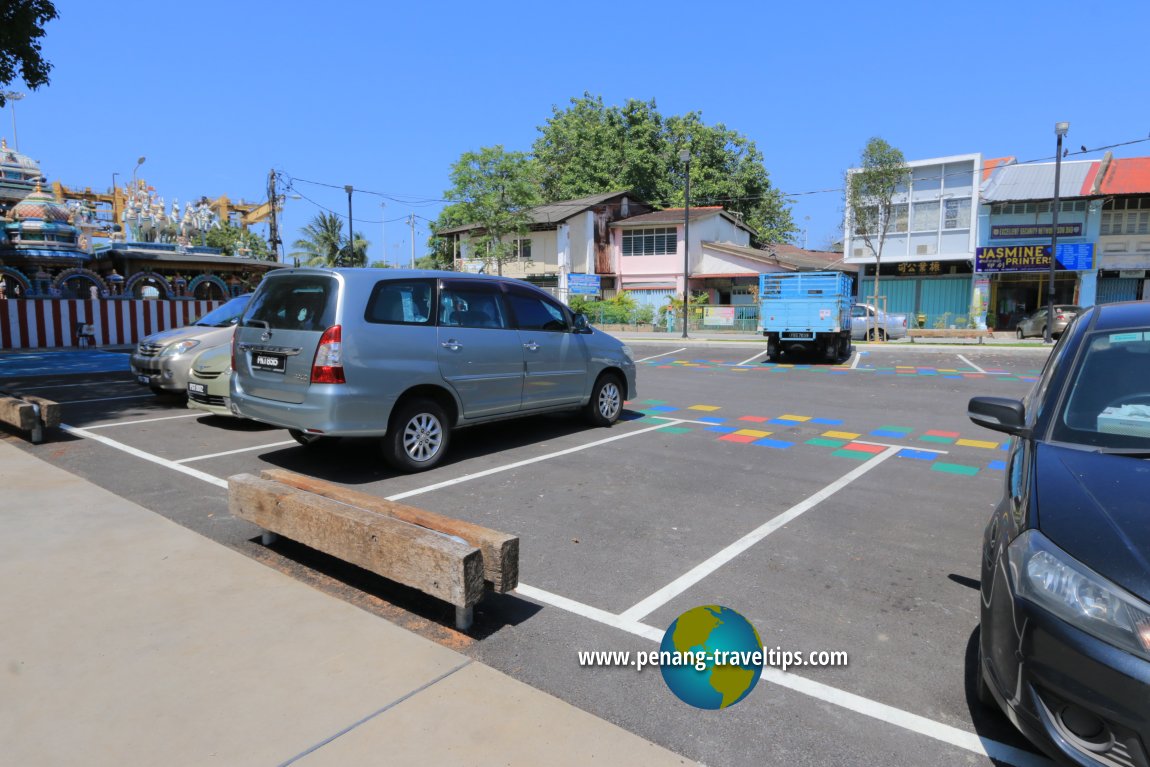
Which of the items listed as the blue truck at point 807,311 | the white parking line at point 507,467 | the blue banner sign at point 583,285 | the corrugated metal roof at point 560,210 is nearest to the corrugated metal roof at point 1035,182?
the blue truck at point 807,311

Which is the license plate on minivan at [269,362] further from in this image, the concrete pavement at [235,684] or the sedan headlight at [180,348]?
the sedan headlight at [180,348]

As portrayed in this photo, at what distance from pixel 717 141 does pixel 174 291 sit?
35.7 m

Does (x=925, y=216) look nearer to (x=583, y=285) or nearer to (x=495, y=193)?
(x=583, y=285)

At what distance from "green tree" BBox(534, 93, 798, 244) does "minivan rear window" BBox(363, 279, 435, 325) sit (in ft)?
143

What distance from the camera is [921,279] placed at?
3484cm

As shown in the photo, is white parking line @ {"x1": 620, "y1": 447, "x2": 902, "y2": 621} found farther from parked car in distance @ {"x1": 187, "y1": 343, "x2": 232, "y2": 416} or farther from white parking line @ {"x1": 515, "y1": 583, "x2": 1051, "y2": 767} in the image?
parked car in distance @ {"x1": 187, "y1": 343, "x2": 232, "y2": 416}

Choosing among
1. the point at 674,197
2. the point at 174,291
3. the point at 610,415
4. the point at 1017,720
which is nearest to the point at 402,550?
the point at 1017,720

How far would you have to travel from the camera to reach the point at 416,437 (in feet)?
21.0

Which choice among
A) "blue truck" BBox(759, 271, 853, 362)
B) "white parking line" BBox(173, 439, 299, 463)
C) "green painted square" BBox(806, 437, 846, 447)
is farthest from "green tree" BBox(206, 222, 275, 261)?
"green painted square" BBox(806, 437, 846, 447)

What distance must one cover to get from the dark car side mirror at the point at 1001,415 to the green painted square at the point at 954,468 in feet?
12.2

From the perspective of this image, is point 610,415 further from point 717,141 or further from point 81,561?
point 717,141

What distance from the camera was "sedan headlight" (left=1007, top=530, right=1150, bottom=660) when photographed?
1.94 meters

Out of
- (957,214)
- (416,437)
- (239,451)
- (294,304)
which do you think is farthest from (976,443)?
(957,214)

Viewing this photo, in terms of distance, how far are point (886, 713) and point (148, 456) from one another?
7.14 m
